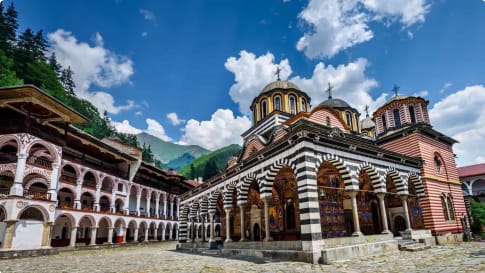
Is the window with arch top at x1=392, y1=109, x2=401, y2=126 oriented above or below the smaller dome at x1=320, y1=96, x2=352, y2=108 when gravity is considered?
below

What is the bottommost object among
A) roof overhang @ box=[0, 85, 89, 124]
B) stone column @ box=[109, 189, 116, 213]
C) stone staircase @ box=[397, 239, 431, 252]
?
stone staircase @ box=[397, 239, 431, 252]

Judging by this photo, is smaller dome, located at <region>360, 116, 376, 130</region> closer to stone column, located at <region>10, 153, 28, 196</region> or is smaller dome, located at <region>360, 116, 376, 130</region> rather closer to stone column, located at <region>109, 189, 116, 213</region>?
stone column, located at <region>109, 189, 116, 213</region>

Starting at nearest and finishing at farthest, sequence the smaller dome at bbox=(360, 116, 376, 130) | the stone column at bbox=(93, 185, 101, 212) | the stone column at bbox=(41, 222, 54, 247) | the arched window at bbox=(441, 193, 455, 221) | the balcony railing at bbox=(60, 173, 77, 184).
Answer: the arched window at bbox=(441, 193, 455, 221) < the stone column at bbox=(41, 222, 54, 247) < the balcony railing at bbox=(60, 173, 77, 184) < the stone column at bbox=(93, 185, 101, 212) < the smaller dome at bbox=(360, 116, 376, 130)

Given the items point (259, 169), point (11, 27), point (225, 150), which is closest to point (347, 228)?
point (259, 169)

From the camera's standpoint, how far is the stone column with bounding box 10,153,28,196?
17748 millimetres

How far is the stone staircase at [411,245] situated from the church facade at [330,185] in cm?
47

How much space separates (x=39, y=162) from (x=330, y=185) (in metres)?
20.0

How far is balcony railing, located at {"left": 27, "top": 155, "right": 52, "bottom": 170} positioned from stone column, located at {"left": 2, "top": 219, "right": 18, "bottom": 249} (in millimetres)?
3886

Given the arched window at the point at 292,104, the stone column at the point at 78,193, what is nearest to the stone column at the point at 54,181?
the stone column at the point at 78,193

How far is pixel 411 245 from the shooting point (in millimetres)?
12648

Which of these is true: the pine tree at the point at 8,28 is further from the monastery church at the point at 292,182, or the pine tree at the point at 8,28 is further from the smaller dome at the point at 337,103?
the smaller dome at the point at 337,103

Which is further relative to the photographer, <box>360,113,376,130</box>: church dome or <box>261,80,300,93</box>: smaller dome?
<box>360,113,376,130</box>: church dome

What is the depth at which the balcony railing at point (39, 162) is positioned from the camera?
19.3 metres

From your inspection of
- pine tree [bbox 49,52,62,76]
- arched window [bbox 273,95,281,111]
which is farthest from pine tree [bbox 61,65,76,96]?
arched window [bbox 273,95,281,111]
